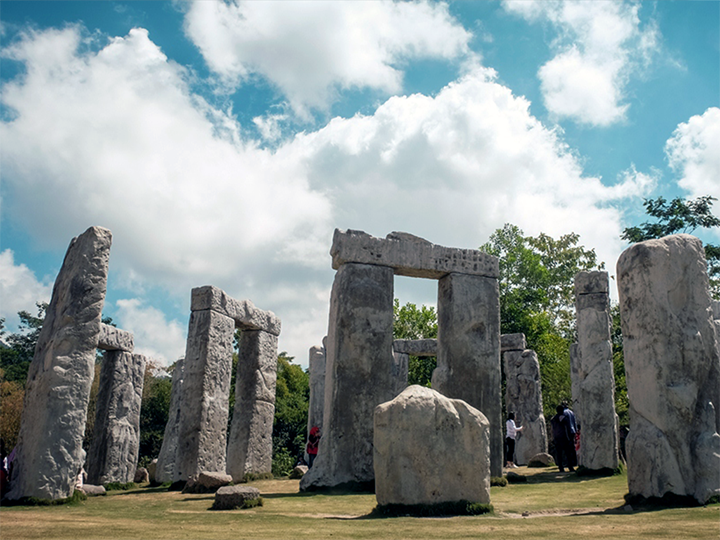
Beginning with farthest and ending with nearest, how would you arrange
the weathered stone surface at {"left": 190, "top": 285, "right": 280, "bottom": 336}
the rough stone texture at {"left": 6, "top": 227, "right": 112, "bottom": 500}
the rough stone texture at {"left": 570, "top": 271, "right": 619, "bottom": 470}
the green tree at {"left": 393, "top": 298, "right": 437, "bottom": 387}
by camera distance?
the green tree at {"left": 393, "top": 298, "right": 437, "bottom": 387} < the weathered stone surface at {"left": 190, "top": 285, "right": 280, "bottom": 336} < the rough stone texture at {"left": 570, "top": 271, "right": 619, "bottom": 470} < the rough stone texture at {"left": 6, "top": 227, "right": 112, "bottom": 500}

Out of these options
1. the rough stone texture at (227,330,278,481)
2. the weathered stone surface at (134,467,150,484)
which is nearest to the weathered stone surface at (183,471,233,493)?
the rough stone texture at (227,330,278,481)

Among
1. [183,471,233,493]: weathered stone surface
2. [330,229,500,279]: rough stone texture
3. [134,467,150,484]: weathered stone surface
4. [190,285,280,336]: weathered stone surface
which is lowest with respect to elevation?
[134,467,150,484]: weathered stone surface

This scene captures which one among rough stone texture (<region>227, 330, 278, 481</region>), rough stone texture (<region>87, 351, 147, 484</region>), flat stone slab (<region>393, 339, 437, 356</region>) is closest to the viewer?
rough stone texture (<region>227, 330, 278, 481</region>)

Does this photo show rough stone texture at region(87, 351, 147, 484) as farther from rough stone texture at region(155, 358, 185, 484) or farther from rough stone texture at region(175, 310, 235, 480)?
rough stone texture at region(175, 310, 235, 480)

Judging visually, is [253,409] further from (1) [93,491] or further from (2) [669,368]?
(2) [669,368]

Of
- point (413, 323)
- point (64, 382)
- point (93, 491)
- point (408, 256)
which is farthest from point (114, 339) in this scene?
point (413, 323)

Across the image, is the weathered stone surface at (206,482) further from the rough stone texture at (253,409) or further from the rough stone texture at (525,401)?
the rough stone texture at (525,401)

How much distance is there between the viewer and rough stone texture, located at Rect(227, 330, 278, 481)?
13.2m

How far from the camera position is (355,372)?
34.2 ft

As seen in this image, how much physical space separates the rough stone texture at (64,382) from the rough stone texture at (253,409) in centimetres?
512

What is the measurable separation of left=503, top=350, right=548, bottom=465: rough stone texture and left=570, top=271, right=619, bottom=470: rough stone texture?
6.00 meters

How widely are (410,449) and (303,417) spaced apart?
16.7 meters

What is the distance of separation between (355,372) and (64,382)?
430cm

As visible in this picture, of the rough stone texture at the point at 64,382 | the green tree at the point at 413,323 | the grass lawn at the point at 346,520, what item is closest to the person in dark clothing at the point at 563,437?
the grass lawn at the point at 346,520
